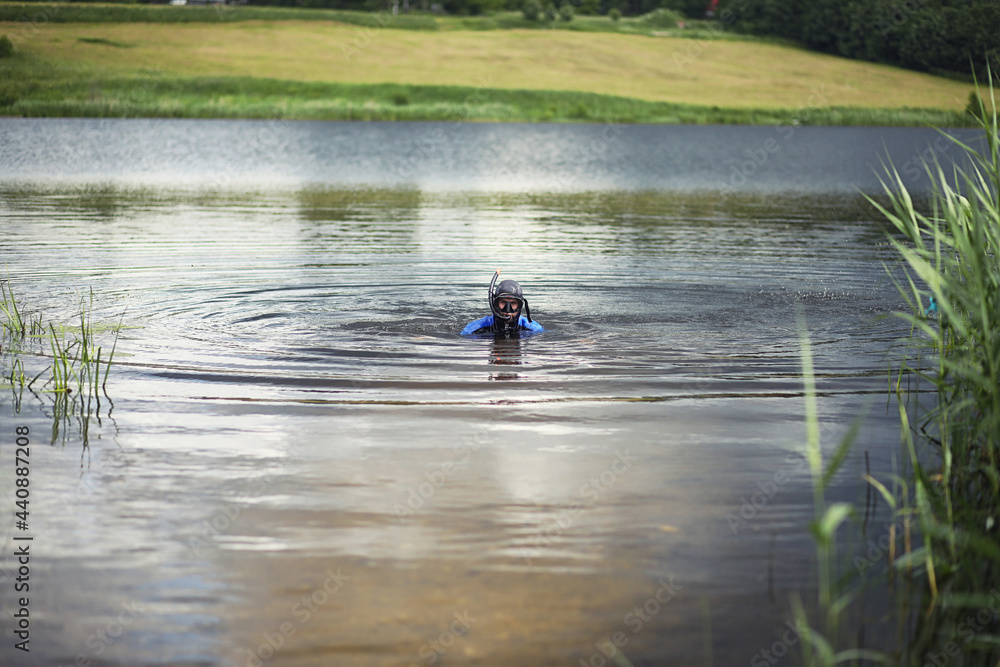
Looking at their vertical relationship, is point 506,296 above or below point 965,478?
above

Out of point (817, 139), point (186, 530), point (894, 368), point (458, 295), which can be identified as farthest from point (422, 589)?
point (817, 139)

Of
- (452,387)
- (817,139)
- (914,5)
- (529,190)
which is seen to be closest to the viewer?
(452,387)

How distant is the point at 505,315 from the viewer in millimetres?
12367

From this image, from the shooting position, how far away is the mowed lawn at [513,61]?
96875mm

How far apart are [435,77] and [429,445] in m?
94.8

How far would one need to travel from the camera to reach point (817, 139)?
73.4 m

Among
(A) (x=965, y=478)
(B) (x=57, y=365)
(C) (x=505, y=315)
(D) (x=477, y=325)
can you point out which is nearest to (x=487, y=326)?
(D) (x=477, y=325)

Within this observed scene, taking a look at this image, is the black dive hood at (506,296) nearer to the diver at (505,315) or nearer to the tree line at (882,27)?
the diver at (505,315)

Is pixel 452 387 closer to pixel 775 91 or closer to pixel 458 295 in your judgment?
pixel 458 295

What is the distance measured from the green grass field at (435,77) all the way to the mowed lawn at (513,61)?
0.25m

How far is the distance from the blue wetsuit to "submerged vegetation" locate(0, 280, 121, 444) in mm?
4389

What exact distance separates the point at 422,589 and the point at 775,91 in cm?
10088

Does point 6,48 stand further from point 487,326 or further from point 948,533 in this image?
point 948,533

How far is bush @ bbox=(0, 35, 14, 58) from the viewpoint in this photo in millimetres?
86000
